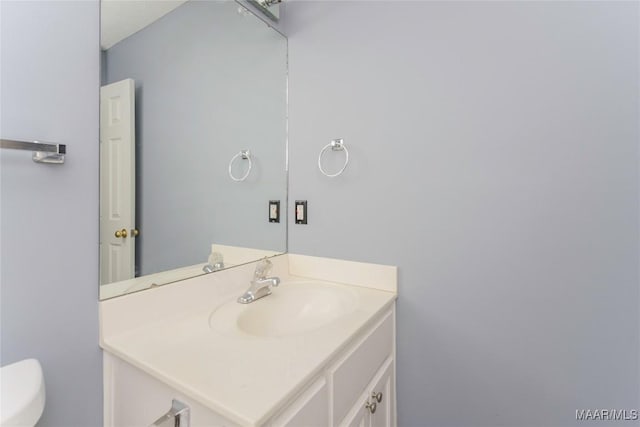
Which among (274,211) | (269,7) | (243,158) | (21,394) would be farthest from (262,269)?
(269,7)

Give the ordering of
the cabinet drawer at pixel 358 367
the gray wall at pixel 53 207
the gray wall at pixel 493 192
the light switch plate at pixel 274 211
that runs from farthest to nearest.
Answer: the light switch plate at pixel 274 211 → the gray wall at pixel 493 192 → the cabinet drawer at pixel 358 367 → the gray wall at pixel 53 207

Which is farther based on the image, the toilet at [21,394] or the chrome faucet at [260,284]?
the chrome faucet at [260,284]

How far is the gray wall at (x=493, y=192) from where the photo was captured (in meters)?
0.91

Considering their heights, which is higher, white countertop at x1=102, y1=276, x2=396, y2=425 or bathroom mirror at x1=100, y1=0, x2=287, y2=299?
bathroom mirror at x1=100, y1=0, x2=287, y2=299

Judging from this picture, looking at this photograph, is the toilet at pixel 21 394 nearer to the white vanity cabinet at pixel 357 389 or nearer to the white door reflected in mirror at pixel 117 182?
the white door reflected in mirror at pixel 117 182

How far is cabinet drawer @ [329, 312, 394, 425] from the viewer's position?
781 mm

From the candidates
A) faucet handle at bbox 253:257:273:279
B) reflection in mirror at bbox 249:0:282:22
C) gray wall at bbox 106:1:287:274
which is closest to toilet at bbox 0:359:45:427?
gray wall at bbox 106:1:287:274

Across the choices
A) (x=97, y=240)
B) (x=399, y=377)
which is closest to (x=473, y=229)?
(x=399, y=377)

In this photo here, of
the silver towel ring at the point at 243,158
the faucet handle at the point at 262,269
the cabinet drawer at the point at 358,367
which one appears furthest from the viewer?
the silver towel ring at the point at 243,158

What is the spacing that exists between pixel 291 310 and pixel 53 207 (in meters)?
0.89

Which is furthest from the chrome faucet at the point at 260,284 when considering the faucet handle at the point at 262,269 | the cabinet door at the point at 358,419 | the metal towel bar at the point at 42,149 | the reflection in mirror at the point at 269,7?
the reflection in mirror at the point at 269,7

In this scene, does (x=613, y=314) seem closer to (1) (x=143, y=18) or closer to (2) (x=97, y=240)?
(2) (x=97, y=240)

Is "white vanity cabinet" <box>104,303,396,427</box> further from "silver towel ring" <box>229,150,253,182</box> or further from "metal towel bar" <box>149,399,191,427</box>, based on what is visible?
"silver towel ring" <box>229,150,253,182</box>

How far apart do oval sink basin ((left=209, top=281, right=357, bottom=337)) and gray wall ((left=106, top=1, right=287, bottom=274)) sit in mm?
265
